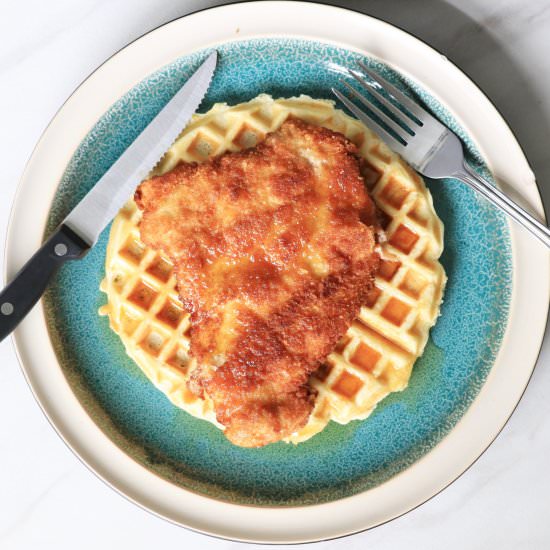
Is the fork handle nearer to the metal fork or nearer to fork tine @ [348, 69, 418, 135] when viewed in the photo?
the metal fork

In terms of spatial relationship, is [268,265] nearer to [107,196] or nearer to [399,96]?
[107,196]

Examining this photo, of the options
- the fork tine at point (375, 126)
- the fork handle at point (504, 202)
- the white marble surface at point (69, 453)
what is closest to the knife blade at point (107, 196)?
the white marble surface at point (69, 453)

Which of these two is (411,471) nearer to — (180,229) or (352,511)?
(352,511)

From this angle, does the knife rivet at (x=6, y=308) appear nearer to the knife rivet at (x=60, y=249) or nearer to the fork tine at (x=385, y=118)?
the knife rivet at (x=60, y=249)

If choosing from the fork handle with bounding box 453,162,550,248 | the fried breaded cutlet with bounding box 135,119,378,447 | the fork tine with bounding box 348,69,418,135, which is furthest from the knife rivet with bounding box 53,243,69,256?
the fork handle with bounding box 453,162,550,248

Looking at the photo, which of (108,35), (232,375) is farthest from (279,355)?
(108,35)
